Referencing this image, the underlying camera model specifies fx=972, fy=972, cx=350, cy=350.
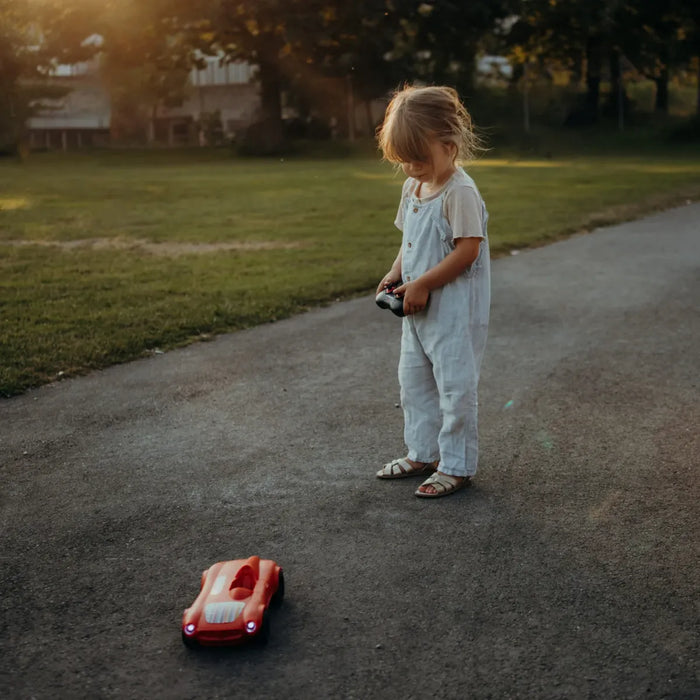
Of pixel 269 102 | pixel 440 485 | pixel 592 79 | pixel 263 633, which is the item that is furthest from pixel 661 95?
pixel 263 633

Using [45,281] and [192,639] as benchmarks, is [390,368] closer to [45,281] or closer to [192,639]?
[192,639]

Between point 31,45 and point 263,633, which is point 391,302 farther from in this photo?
point 31,45

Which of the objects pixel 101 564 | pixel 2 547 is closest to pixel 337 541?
pixel 101 564

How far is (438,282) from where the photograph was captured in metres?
3.57

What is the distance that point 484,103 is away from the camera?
123 feet

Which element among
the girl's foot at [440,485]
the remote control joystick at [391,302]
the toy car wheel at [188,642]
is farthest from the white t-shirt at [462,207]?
the toy car wheel at [188,642]

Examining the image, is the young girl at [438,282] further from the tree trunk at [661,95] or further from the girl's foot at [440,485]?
the tree trunk at [661,95]

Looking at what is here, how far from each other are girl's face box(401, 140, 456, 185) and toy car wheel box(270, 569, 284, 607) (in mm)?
1525

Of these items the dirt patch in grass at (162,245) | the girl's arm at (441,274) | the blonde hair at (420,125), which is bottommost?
the dirt patch in grass at (162,245)

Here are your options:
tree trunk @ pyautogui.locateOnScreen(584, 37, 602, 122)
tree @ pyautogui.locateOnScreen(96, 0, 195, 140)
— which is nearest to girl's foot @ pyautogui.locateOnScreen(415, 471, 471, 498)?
tree @ pyautogui.locateOnScreen(96, 0, 195, 140)

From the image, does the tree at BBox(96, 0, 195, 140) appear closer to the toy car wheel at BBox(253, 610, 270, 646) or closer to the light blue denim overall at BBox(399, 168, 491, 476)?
the light blue denim overall at BBox(399, 168, 491, 476)

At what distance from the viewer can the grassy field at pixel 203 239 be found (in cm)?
669

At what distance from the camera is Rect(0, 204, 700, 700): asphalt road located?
2.55 m

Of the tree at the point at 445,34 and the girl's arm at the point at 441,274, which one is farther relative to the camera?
the tree at the point at 445,34
